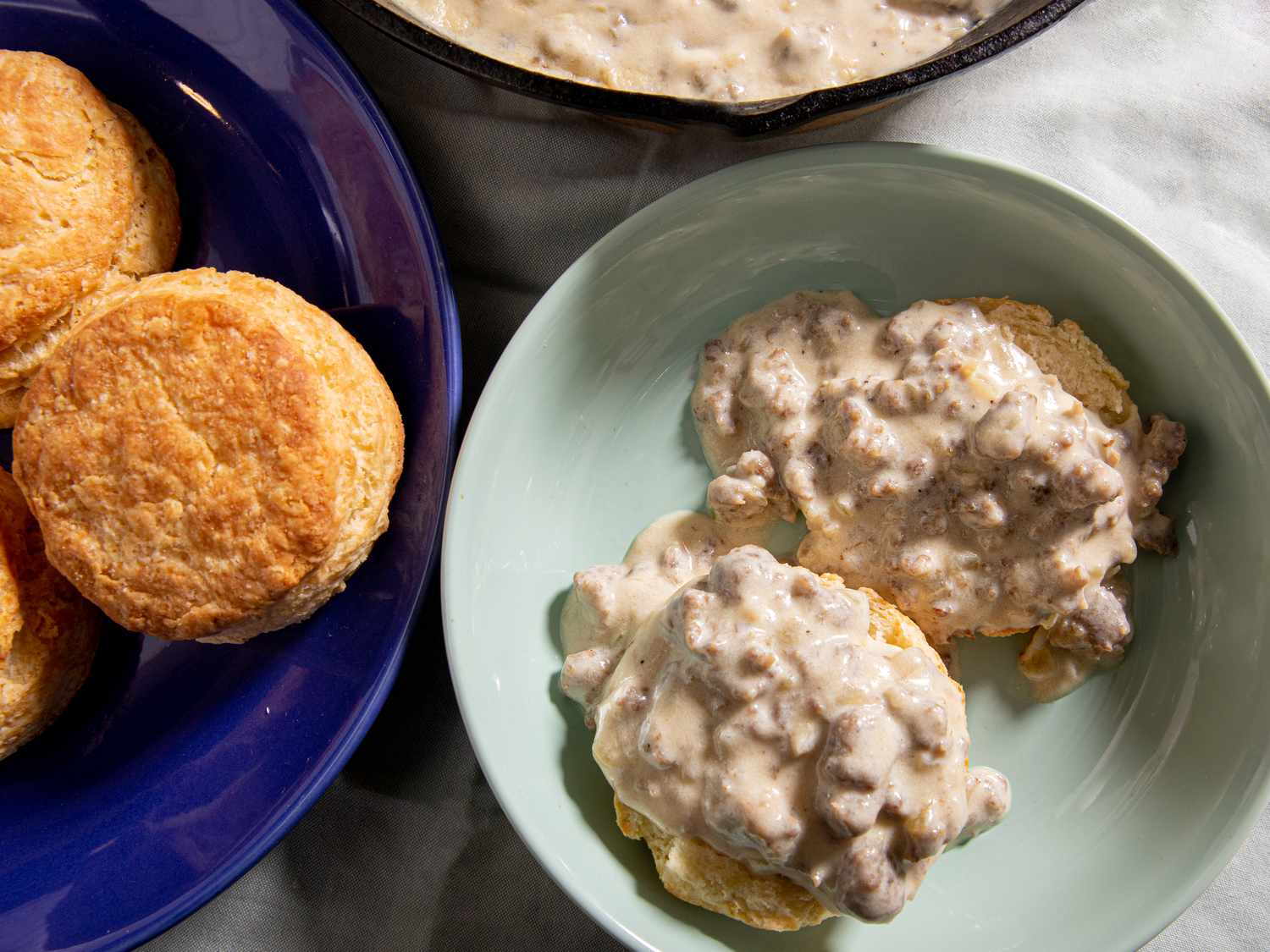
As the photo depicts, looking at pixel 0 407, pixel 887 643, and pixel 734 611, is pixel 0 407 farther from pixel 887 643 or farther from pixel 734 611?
pixel 887 643

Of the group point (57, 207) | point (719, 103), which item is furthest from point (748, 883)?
point (57, 207)

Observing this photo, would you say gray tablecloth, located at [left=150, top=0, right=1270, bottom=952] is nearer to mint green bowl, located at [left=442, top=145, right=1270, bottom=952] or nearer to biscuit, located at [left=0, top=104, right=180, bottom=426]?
mint green bowl, located at [left=442, top=145, right=1270, bottom=952]

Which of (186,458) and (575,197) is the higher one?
(575,197)

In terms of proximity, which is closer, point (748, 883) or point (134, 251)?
point (748, 883)

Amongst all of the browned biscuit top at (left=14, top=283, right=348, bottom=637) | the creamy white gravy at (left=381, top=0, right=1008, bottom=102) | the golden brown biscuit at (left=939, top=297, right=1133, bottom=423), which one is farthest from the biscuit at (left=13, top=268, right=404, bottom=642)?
the golden brown biscuit at (left=939, top=297, right=1133, bottom=423)

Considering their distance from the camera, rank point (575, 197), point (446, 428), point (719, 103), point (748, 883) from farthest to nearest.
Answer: point (575, 197)
point (446, 428)
point (748, 883)
point (719, 103)

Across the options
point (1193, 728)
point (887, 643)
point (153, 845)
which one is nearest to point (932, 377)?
point (887, 643)

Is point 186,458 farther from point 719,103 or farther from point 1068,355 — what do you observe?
point 1068,355
